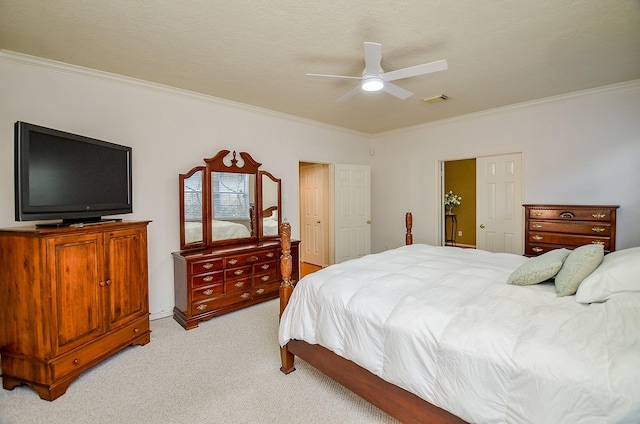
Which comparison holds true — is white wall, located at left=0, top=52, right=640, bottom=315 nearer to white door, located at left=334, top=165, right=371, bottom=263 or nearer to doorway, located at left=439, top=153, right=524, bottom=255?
doorway, located at left=439, top=153, right=524, bottom=255

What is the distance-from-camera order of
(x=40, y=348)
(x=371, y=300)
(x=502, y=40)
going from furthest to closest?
(x=502, y=40) < (x=40, y=348) < (x=371, y=300)

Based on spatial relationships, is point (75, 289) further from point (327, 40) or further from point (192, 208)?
point (327, 40)

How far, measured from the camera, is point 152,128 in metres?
3.26

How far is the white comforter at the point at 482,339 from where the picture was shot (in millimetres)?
1062

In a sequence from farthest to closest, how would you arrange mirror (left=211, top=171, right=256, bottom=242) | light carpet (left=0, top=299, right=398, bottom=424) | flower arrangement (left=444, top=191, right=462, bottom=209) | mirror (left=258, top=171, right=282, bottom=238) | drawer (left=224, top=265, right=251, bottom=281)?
1. flower arrangement (left=444, top=191, right=462, bottom=209)
2. mirror (left=258, top=171, right=282, bottom=238)
3. mirror (left=211, top=171, right=256, bottom=242)
4. drawer (left=224, top=265, right=251, bottom=281)
5. light carpet (left=0, top=299, right=398, bottom=424)

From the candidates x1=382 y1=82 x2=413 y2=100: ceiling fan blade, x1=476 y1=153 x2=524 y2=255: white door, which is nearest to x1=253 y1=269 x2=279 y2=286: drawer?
x1=382 y1=82 x2=413 y2=100: ceiling fan blade

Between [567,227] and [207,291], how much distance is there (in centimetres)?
424

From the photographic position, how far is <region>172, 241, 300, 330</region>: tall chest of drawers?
3.11 m

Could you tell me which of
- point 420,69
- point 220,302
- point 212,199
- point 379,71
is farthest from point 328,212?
point 420,69

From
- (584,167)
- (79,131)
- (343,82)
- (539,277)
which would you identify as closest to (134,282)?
(79,131)

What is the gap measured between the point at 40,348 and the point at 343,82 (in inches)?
134

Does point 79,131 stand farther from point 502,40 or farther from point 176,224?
point 502,40

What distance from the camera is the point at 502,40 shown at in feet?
7.76

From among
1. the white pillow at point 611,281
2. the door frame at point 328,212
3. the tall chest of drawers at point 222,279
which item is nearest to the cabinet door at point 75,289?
the tall chest of drawers at point 222,279
